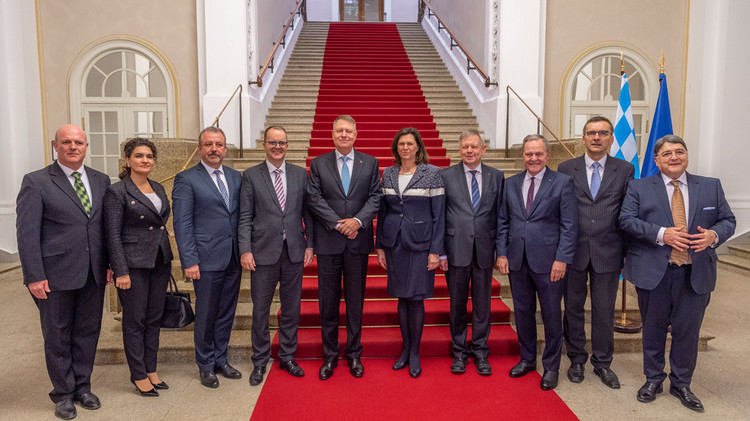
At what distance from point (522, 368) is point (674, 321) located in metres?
1.02

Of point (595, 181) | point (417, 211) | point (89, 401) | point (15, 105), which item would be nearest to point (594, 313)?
point (595, 181)

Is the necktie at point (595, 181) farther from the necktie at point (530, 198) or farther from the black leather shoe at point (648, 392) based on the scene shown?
the black leather shoe at point (648, 392)

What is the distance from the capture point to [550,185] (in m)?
3.12

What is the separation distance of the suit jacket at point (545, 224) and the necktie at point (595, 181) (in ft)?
0.63

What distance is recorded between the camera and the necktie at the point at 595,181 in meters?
3.21

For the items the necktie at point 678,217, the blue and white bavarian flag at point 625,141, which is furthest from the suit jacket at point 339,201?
the blue and white bavarian flag at point 625,141

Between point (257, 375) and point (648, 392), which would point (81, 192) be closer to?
point (257, 375)

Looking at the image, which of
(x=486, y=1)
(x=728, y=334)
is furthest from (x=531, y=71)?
(x=728, y=334)

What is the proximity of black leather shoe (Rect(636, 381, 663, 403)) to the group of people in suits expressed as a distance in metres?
0.01

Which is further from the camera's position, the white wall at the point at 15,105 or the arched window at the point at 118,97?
the arched window at the point at 118,97

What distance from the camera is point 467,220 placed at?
3256 millimetres

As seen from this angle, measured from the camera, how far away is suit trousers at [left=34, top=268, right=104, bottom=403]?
2.86 metres

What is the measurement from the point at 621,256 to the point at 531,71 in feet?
16.4

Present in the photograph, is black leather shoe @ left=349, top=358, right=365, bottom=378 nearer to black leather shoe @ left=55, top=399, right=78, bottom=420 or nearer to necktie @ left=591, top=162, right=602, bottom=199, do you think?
black leather shoe @ left=55, top=399, right=78, bottom=420
